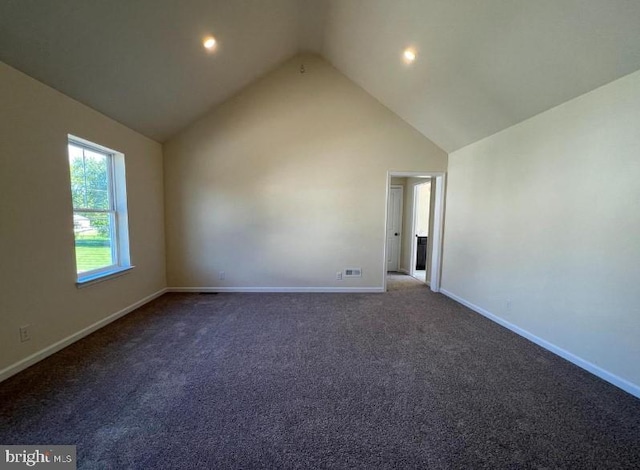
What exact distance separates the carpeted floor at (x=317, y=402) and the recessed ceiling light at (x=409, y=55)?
317 centimetres

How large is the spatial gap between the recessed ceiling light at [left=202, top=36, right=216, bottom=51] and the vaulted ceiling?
0.28ft

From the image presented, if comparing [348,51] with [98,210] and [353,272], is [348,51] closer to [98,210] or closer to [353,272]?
[353,272]

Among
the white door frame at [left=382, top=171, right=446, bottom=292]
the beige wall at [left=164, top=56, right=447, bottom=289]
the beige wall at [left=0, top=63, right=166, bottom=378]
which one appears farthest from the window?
the white door frame at [left=382, top=171, right=446, bottom=292]

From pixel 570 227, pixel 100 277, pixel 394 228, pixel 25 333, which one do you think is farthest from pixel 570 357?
pixel 100 277

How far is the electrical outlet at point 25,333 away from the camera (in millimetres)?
2008

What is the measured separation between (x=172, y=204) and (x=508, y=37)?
4.60 meters

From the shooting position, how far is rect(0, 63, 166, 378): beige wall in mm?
1906

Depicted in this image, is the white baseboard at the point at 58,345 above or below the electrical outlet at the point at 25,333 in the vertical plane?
below

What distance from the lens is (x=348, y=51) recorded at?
3363 mm

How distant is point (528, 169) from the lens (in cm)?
265

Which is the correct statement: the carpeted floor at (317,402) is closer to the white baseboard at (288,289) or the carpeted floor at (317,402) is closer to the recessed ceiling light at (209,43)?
the white baseboard at (288,289)

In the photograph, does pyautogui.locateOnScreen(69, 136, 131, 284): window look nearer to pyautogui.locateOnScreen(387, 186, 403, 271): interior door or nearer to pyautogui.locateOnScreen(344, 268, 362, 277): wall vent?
pyautogui.locateOnScreen(344, 268, 362, 277): wall vent

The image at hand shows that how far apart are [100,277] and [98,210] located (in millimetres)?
809

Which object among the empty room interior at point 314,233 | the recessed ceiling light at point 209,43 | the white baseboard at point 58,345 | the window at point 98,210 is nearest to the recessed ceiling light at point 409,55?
the empty room interior at point 314,233
